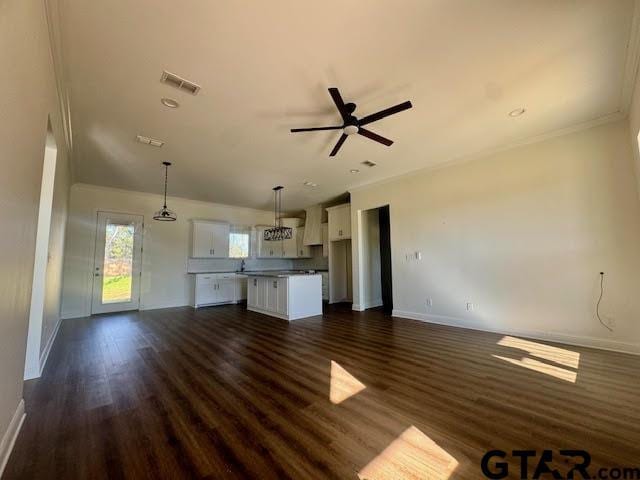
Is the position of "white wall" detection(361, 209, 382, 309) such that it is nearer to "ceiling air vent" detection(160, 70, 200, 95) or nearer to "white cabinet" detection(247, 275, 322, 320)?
"white cabinet" detection(247, 275, 322, 320)

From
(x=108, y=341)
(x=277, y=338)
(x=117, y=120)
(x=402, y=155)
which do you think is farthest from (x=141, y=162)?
(x=402, y=155)

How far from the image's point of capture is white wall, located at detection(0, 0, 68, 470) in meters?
1.29

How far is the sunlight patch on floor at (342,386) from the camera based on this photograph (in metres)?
2.25

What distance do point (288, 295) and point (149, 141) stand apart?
3418 millimetres

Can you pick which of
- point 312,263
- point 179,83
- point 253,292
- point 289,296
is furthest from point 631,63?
point 312,263

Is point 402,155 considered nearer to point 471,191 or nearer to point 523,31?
point 471,191

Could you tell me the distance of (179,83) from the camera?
2.63 m

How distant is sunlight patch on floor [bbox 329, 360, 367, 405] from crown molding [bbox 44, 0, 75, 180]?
3529mm

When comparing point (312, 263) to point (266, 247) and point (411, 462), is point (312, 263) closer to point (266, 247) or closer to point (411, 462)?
point (266, 247)

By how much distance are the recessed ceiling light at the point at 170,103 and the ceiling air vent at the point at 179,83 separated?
0.27 meters

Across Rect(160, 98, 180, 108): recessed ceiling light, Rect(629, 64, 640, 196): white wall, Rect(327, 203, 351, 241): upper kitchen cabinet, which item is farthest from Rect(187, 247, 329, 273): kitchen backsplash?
Rect(629, 64, 640, 196): white wall

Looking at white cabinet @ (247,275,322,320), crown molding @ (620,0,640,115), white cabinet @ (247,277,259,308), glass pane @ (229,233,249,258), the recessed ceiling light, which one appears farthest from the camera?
glass pane @ (229,233,249,258)

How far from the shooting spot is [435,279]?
191 inches

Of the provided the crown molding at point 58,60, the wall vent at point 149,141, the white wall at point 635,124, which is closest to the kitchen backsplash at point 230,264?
the wall vent at point 149,141
